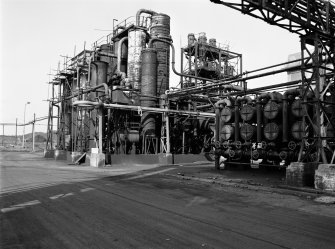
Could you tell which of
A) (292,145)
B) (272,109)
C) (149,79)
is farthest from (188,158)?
(292,145)

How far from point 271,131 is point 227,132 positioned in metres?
3.28

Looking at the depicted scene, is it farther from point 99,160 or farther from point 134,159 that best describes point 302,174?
point 134,159

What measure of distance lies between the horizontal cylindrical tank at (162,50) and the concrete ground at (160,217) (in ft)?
55.0

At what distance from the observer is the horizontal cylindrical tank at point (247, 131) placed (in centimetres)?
1705

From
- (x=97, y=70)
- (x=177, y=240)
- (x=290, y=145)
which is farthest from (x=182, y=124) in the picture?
(x=177, y=240)

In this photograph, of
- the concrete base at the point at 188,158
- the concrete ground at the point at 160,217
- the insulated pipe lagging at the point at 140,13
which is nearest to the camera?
the concrete ground at the point at 160,217

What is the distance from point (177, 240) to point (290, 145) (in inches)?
431

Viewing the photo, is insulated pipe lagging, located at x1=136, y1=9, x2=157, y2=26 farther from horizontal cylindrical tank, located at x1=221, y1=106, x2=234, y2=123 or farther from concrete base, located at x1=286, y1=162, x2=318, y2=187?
concrete base, located at x1=286, y1=162, x2=318, y2=187

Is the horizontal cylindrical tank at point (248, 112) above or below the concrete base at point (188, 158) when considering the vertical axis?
above

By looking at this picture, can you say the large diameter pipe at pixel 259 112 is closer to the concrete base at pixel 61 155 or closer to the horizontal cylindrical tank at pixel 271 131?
the horizontal cylindrical tank at pixel 271 131

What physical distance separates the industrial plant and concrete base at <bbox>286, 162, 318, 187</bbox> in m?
0.31

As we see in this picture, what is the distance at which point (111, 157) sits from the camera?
2239 cm

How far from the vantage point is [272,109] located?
1590cm

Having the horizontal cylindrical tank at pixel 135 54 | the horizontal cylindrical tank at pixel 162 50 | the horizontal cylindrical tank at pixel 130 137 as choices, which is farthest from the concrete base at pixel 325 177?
the horizontal cylindrical tank at pixel 135 54
